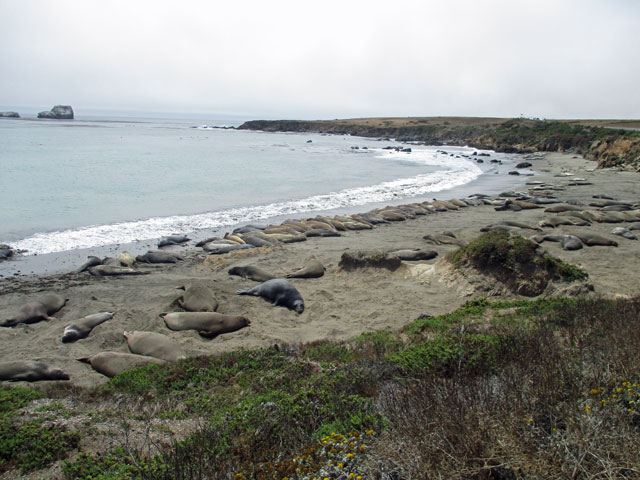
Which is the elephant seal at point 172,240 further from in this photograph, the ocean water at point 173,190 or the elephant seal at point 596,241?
the elephant seal at point 596,241

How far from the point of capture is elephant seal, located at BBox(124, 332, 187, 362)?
6676 mm

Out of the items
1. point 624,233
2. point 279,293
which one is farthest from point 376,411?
point 624,233

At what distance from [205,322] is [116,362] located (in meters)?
1.83

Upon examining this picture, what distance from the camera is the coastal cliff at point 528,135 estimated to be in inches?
1367

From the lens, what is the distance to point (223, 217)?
1912 centimetres

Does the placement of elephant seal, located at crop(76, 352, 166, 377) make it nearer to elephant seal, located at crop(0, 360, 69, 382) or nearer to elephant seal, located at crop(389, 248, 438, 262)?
elephant seal, located at crop(0, 360, 69, 382)

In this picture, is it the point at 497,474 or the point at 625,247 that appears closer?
the point at 497,474

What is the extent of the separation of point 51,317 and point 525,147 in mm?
61202

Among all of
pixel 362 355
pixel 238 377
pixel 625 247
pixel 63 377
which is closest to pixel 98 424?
pixel 238 377

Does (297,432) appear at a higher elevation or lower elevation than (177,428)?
higher

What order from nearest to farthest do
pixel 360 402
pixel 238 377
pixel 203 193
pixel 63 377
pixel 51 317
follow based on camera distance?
pixel 360 402, pixel 238 377, pixel 63 377, pixel 51 317, pixel 203 193

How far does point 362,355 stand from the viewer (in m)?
5.90

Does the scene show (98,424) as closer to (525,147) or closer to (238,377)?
(238,377)

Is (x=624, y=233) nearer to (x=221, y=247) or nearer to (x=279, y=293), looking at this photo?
(x=279, y=293)
